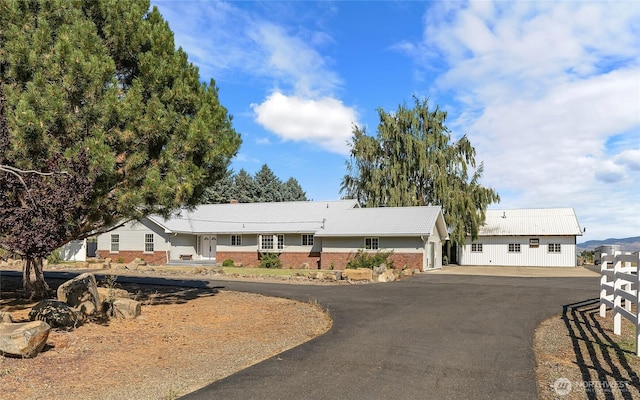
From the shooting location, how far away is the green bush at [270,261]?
32.8 m

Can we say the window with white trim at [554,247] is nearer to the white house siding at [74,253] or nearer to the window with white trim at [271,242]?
the window with white trim at [271,242]

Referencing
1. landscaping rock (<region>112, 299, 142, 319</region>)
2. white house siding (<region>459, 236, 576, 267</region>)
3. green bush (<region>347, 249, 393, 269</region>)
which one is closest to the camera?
landscaping rock (<region>112, 299, 142, 319</region>)

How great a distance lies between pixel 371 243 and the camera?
3070cm

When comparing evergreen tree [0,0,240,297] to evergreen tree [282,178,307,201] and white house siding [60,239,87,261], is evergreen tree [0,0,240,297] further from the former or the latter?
evergreen tree [282,178,307,201]

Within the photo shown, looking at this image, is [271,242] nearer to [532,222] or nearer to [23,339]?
[532,222]

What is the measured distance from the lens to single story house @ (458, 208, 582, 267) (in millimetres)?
36688

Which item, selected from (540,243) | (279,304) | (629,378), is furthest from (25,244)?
(540,243)

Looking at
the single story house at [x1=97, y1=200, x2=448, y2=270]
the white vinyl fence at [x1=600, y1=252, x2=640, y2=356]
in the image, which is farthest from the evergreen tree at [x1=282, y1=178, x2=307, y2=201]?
the white vinyl fence at [x1=600, y1=252, x2=640, y2=356]

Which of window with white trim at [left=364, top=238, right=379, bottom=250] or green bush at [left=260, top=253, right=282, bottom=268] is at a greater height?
window with white trim at [left=364, top=238, right=379, bottom=250]

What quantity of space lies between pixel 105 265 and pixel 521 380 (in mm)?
30004

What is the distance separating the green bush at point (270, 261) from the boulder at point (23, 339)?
25.2 metres

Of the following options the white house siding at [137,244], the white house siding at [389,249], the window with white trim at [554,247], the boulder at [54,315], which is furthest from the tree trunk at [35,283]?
the window with white trim at [554,247]

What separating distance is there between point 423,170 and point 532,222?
10397 mm

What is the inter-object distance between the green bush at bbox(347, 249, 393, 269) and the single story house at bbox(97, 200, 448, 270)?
56 centimetres
